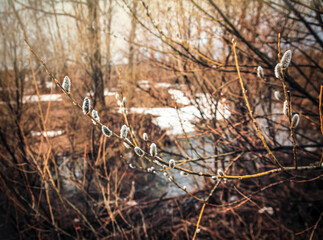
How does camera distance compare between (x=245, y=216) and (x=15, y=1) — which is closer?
(x=15, y=1)

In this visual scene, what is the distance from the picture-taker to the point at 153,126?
13.0ft

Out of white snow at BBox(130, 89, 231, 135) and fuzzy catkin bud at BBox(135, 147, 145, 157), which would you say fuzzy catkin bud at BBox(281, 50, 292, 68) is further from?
white snow at BBox(130, 89, 231, 135)

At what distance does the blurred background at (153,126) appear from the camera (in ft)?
7.19

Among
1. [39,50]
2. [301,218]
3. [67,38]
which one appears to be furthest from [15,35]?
[301,218]

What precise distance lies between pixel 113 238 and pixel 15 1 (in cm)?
283

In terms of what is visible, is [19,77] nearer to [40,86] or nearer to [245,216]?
[40,86]

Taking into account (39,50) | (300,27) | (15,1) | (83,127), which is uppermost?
(15,1)

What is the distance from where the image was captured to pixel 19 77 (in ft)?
7.93

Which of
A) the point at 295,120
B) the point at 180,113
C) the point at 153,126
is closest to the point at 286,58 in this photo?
the point at 295,120

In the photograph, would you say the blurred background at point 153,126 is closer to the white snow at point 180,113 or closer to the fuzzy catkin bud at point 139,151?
the white snow at point 180,113

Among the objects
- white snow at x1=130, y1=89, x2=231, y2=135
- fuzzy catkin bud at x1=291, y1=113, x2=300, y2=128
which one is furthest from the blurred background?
fuzzy catkin bud at x1=291, y1=113, x2=300, y2=128

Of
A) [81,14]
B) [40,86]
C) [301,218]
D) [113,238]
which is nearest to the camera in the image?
[113,238]

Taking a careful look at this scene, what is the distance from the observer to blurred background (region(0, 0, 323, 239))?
2.19m

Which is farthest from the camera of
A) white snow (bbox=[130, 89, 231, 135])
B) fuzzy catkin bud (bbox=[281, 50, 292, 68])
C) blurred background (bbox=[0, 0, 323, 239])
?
white snow (bbox=[130, 89, 231, 135])
